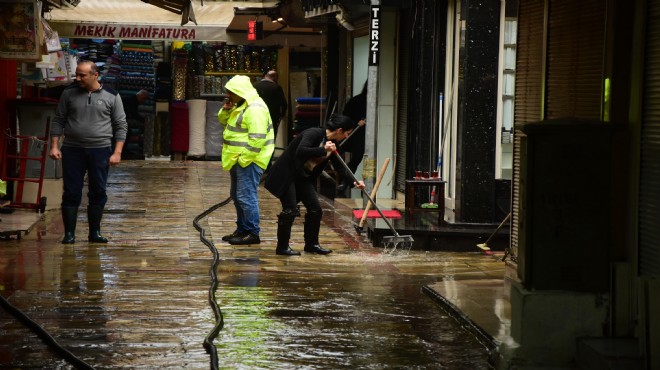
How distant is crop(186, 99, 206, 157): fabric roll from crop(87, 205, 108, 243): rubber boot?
49.9ft

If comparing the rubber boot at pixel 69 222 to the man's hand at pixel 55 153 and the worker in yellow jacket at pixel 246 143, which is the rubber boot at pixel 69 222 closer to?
the man's hand at pixel 55 153

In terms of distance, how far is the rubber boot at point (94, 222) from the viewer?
1379 centimetres

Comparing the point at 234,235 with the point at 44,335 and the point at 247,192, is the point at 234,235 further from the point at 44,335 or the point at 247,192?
the point at 44,335

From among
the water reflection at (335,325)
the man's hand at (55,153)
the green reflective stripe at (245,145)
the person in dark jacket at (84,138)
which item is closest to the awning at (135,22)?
the person in dark jacket at (84,138)

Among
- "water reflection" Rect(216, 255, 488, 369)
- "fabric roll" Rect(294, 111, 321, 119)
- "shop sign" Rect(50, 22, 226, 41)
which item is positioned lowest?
"water reflection" Rect(216, 255, 488, 369)

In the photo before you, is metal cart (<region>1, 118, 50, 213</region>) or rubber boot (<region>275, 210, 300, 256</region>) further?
metal cart (<region>1, 118, 50, 213</region>)

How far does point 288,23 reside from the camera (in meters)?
24.6

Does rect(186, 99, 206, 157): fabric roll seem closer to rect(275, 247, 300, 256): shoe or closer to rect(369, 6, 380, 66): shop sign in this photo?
rect(369, 6, 380, 66): shop sign

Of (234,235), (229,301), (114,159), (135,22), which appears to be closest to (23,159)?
(114,159)

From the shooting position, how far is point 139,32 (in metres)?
26.5

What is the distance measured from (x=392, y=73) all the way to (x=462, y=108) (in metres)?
4.84

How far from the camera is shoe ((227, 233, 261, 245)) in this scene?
14.2 m

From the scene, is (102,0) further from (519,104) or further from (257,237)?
(519,104)

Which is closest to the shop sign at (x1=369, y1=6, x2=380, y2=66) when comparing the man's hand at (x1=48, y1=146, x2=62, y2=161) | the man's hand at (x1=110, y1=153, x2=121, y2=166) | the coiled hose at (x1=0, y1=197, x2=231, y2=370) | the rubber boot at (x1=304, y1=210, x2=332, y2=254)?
the rubber boot at (x1=304, y1=210, x2=332, y2=254)
